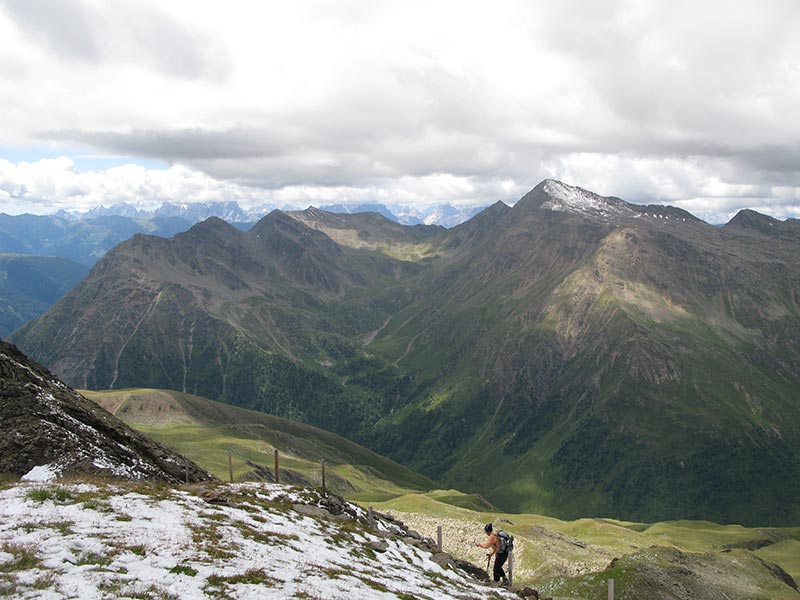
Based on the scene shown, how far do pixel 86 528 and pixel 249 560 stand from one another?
7.78 metres

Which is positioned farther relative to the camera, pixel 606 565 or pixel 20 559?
pixel 606 565

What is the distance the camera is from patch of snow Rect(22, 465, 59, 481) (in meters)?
32.2

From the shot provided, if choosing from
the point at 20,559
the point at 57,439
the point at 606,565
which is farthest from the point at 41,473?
the point at 606,565

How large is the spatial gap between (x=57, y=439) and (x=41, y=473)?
11.7 ft

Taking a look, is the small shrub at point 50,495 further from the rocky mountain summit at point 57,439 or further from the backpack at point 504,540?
the backpack at point 504,540

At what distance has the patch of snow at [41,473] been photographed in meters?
32.2

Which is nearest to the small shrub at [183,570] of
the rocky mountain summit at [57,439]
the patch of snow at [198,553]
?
the patch of snow at [198,553]

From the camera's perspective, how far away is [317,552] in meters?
29.9

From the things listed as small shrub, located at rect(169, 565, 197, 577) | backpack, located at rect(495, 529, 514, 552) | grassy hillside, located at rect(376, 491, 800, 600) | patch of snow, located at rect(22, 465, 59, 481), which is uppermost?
small shrub, located at rect(169, 565, 197, 577)

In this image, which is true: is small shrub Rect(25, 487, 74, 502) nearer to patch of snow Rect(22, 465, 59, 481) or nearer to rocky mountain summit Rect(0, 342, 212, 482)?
patch of snow Rect(22, 465, 59, 481)

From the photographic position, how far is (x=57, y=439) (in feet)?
118

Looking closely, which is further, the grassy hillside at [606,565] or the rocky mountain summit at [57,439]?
the grassy hillside at [606,565]

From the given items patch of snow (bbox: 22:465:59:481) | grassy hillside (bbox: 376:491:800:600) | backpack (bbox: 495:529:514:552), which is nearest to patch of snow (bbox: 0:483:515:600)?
backpack (bbox: 495:529:514:552)

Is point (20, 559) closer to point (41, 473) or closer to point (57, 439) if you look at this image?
point (41, 473)
